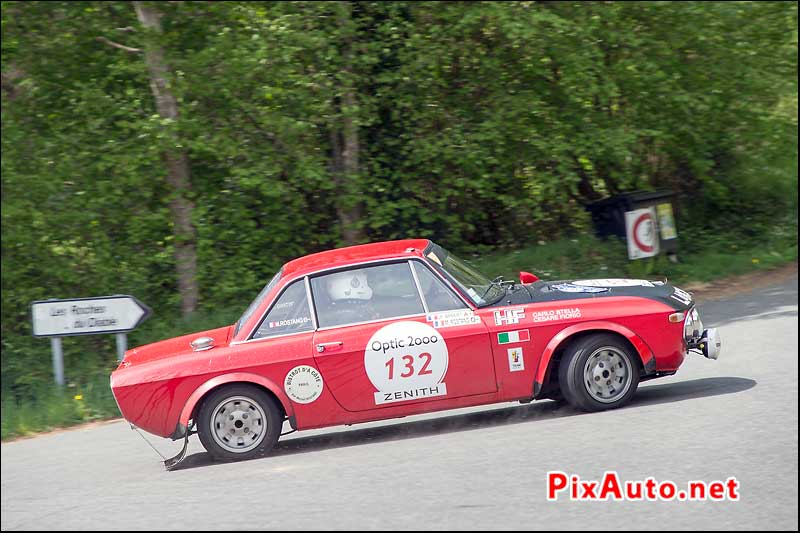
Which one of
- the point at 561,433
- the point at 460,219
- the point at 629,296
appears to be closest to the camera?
the point at 561,433

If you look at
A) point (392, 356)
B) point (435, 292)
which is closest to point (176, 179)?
point (435, 292)

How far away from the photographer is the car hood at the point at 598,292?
7.71 meters

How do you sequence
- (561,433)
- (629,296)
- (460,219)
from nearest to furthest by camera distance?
(561,433) < (629,296) < (460,219)

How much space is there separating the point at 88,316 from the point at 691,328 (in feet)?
22.8

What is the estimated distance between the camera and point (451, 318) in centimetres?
753

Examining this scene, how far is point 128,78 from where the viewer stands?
14.8m

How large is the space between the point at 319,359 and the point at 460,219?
30.3ft

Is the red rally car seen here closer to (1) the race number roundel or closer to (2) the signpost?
(1) the race number roundel

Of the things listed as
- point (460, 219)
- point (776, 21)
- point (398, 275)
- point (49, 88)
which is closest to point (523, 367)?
point (398, 275)

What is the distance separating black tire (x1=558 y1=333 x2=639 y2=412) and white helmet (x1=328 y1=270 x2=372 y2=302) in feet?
5.50

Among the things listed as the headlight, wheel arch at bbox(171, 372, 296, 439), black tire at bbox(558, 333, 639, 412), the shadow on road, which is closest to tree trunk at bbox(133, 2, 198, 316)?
the shadow on road

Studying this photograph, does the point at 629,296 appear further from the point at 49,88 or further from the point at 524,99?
the point at 49,88

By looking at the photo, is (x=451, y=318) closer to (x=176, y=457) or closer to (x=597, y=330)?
(x=597, y=330)

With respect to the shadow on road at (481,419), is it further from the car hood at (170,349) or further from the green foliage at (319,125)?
the green foliage at (319,125)
